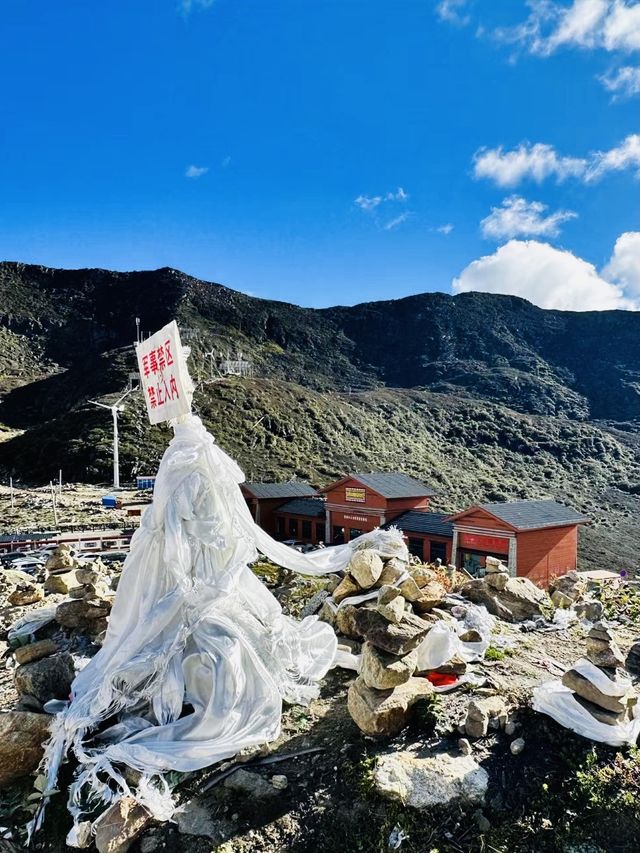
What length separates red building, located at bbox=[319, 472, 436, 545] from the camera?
1035 inches

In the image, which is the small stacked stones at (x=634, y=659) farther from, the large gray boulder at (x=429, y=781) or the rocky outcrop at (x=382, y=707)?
the large gray boulder at (x=429, y=781)

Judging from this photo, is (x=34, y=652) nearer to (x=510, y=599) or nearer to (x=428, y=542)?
(x=510, y=599)

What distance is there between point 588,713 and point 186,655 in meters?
4.17

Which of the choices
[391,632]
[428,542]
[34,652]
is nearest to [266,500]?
[428,542]

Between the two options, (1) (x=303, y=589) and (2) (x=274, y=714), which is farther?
(1) (x=303, y=589)

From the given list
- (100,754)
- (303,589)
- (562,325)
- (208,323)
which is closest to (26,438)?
(208,323)

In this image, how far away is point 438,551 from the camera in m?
23.4

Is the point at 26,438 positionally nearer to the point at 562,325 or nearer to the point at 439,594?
the point at 439,594

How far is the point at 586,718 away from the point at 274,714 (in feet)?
10.3

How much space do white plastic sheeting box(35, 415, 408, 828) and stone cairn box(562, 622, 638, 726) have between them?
293cm

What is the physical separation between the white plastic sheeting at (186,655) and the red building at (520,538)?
49.6ft

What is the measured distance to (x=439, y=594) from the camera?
28.0 feet

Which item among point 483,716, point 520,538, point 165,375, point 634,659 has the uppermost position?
point 165,375

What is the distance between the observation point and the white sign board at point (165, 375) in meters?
7.20
